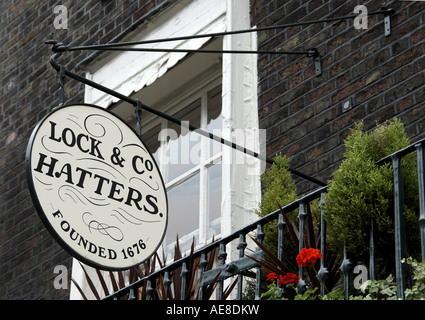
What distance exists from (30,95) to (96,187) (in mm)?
4216

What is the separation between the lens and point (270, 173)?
620 cm

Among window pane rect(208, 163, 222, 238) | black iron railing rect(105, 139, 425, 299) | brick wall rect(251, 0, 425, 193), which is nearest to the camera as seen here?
black iron railing rect(105, 139, 425, 299)

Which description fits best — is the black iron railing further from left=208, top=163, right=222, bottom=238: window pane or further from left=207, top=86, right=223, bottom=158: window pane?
left=207, top=86, right=223, bottom=158: window pane

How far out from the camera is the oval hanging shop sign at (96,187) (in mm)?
5383

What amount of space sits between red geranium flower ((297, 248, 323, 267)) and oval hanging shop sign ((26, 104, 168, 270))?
0.87m

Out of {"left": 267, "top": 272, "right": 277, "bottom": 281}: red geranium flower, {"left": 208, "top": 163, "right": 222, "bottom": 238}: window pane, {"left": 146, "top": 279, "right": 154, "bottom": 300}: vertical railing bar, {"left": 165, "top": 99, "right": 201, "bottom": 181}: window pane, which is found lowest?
{"left": 267, "top": 272, "right": 277, "bottom": 281}: red geranium flower

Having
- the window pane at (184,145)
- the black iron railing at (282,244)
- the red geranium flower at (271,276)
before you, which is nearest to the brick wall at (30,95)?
the window pane at (184,145)

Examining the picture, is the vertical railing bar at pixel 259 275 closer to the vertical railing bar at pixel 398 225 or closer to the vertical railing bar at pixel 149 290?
the vertical railing bar at pixel 149 290

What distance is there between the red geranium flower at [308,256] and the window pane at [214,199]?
7.43 ft

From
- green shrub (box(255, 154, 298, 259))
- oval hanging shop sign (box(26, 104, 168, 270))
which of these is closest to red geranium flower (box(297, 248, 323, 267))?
green shrub (box(255, 154, 298, 259))

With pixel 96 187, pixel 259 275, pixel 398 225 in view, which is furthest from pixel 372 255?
pixel 96 187

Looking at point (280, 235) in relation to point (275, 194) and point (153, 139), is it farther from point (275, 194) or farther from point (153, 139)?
point (153, 139)

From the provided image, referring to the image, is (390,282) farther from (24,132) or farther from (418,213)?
(24,132)

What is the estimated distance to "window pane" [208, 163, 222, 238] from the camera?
24.5 feet
